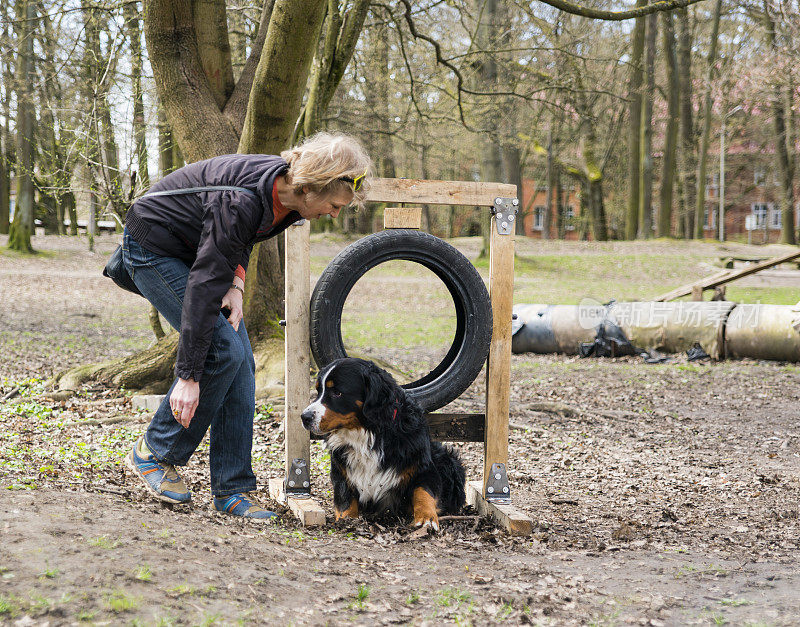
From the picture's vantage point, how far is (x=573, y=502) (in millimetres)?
4734

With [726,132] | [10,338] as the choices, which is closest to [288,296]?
[10,338]

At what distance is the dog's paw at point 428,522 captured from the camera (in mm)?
3869

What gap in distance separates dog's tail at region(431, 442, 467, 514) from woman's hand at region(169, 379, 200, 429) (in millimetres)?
1531

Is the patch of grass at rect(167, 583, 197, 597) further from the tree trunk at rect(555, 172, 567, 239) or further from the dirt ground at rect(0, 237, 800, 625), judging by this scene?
the tree trunk at rect(555, 172, 567, 239)

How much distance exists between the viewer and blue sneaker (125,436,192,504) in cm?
363

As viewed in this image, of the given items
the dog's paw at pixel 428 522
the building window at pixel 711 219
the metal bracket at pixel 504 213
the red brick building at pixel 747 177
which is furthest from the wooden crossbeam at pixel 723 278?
the building window at pixel 711 219

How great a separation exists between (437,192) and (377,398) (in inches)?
48.5

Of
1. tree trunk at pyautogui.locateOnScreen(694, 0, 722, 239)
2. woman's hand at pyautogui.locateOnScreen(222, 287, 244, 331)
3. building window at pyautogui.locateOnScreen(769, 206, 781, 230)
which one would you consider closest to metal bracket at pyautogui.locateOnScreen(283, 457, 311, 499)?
woman's hand at pyautogui.locateOnScreen(222, 287, 244, 331)

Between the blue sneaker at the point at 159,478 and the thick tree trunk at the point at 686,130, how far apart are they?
25743 millimetres

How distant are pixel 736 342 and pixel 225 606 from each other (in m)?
9.55

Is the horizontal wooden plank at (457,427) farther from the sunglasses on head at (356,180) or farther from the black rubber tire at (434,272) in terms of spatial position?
the sunglasses on head at (356,180)

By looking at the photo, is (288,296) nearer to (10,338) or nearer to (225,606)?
(225,606)

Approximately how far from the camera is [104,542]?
9.12 ft

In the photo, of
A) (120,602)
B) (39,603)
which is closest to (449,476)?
(120,602)
